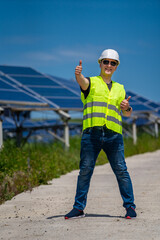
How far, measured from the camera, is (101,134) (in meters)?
5.64

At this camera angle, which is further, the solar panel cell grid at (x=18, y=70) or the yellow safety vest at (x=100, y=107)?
the solar panel cell grid at (x=18, y=70)

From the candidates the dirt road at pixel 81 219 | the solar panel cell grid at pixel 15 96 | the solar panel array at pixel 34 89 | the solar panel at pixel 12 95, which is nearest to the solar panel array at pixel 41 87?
the solar panel array at pixel 34 89

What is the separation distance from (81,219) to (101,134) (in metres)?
1.05

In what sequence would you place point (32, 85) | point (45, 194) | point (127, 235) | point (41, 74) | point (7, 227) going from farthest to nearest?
point (41, 74)
point (32, 85)
point (45, 194)
point (7, 227)
point (127, 235)

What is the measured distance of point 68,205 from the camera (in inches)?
271

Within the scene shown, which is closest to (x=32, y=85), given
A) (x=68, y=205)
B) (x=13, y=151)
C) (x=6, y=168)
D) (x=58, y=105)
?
(x=58, y=105)

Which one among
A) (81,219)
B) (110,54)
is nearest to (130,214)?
(81,219)

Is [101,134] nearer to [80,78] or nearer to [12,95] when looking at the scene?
[80,78]

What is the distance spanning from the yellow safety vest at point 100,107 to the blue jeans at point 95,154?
0.08 metres

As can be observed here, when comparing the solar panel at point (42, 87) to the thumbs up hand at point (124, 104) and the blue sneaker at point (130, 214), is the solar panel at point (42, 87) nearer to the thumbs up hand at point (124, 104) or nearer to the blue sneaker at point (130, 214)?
the thumbs up hand at point (124, 104)

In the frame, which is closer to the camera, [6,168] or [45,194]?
[45,194]

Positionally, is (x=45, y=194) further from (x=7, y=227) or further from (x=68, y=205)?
(x=7, y=227)

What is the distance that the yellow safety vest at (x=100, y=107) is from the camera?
18.4 ft

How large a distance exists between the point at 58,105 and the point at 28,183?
26.3 ft
